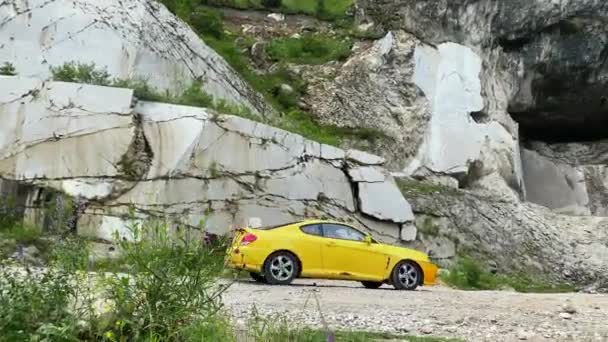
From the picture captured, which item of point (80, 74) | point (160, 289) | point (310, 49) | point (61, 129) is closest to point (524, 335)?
point (160, 289)

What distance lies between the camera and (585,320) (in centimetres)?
955

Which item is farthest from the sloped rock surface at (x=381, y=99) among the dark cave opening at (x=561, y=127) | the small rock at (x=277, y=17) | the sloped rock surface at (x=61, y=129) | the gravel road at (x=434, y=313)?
the gravel road at (x=434, y=313)

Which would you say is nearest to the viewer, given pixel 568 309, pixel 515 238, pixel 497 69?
pixel 568 309

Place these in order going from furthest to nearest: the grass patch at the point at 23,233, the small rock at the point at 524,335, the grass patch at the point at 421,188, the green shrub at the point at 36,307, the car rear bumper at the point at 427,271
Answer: the grass patch at the point at 421,188 → the grass patch at the point at 23,233 → the car rear bumper at the point at 427,271 → the small rock at the point at 524,335 → the green shrub at the point at 36,307

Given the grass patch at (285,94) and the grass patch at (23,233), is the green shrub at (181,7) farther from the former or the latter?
the grass patch at (23,233)

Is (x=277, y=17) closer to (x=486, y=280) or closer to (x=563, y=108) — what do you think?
(x=563, y=108)

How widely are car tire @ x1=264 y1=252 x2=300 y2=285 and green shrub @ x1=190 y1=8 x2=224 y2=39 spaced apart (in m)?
16.0

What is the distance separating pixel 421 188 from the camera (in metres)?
22.5

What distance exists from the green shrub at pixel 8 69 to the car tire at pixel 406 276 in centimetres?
1017

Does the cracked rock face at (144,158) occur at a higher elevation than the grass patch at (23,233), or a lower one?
higher

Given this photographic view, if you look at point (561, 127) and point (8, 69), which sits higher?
point (561, 127)

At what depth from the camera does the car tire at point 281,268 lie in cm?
1350

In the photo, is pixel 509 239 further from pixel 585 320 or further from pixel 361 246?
pixel 585 320

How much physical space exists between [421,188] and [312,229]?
29.6ft
